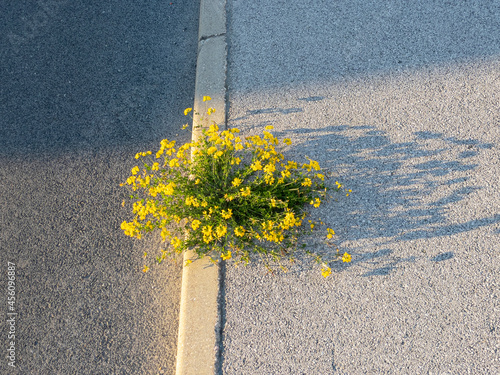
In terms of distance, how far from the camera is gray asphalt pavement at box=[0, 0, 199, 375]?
2779 mm

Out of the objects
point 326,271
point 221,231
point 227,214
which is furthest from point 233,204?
point 326,271

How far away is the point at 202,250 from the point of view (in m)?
2.83

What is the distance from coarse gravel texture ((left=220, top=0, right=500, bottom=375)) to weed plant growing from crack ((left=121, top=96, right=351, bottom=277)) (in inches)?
6.5

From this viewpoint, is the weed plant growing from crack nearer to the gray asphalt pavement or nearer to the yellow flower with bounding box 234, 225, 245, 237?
the yellow flower with bounding box 234, 225, 245, 237

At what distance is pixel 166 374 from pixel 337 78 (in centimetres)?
Result: 294

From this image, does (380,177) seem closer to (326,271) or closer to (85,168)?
(326,271)

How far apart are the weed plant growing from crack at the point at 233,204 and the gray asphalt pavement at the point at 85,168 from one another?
47 centimetres

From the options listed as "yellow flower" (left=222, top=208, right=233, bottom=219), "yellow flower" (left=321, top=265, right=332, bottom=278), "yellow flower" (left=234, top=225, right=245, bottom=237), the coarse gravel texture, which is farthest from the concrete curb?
"yellow flower" (left=321, top=265, right=332, bottom=278)

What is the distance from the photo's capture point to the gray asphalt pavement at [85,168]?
9.12ft

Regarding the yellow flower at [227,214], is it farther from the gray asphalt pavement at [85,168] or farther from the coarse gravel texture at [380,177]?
the gray asphalt pavement at [85,168]

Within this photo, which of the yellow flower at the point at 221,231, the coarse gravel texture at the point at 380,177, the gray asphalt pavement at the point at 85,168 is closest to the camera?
the yellow flower at the point at 221,231

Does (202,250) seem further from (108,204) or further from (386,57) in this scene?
(386,57)

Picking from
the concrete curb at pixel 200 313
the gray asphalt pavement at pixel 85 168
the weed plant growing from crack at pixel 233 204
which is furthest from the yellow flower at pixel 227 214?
the gray asphalt pavement at pixel 85 168

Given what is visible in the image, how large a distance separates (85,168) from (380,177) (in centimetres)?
266
